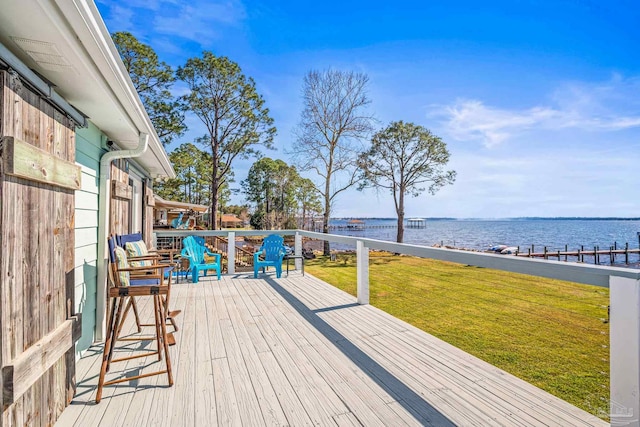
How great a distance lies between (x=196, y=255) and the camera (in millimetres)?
5676

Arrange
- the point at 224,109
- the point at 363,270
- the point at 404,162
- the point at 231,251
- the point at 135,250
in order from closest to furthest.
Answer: the point at 135,250
the point at 363,270
the point at 231,251
the point at 224,109
the point at 404,162

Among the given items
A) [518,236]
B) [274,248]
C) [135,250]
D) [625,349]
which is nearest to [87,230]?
[135,250]

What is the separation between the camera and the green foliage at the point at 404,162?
15312 millimetres

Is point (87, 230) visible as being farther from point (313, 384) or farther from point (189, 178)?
point (189, 178)

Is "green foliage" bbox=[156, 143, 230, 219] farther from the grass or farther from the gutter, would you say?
the gutter

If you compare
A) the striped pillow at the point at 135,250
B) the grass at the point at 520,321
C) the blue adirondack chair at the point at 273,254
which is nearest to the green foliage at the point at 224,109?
the blue adirondack chair at the point at 273,254

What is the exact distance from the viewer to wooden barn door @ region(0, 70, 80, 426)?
1.33 metres

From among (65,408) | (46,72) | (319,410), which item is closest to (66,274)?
(65,408)

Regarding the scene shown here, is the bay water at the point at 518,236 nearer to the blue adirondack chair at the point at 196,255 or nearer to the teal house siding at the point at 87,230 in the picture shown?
the blue adirondack chair at the point at 196,255

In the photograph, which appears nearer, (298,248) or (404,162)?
(298,248)

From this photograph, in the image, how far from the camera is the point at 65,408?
1874mm

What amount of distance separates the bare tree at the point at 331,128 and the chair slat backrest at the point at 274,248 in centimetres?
748

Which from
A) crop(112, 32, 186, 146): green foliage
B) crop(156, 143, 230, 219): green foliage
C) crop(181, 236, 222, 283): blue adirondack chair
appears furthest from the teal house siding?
crop(156, 143, 230, 219): green foliage

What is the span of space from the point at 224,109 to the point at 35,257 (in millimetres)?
12902
